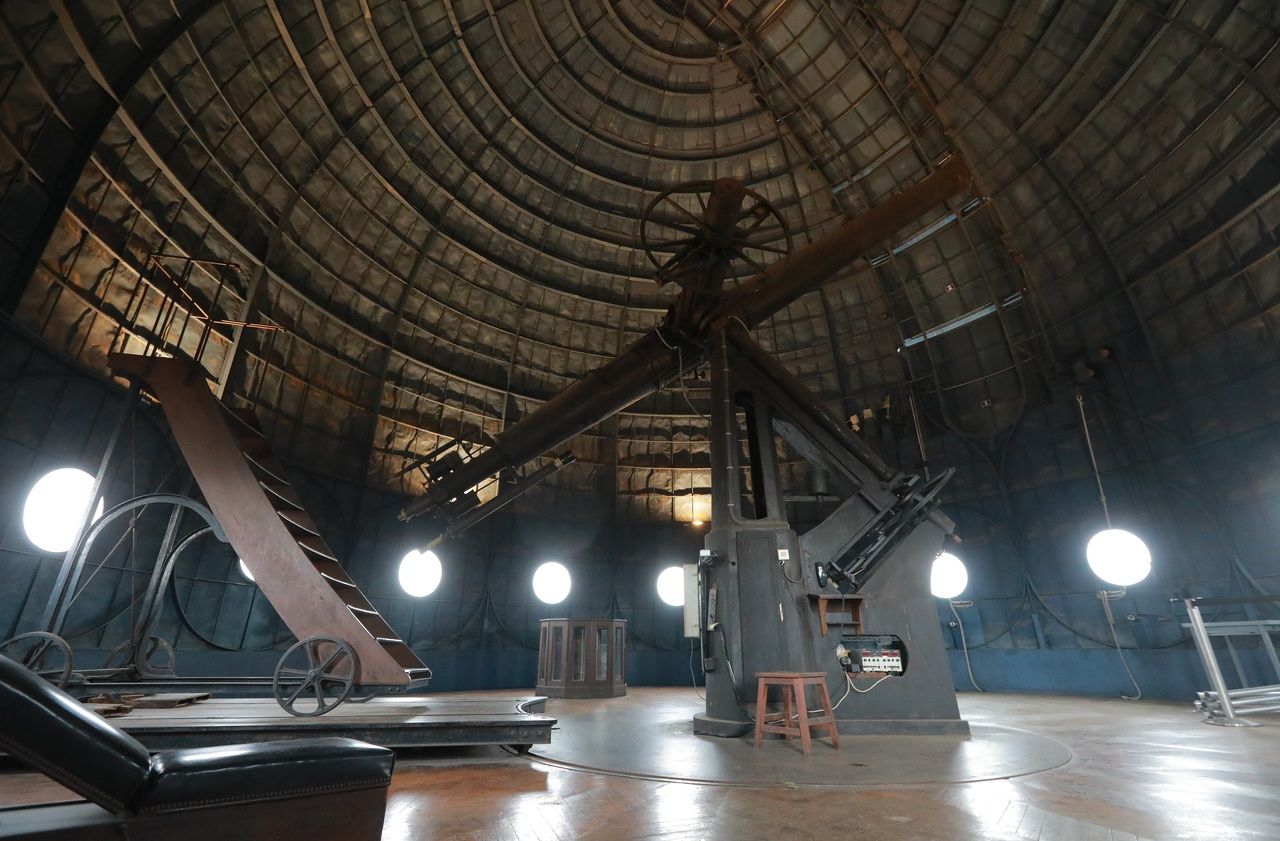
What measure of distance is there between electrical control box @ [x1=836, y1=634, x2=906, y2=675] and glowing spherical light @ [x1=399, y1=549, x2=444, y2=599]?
37.0 ft

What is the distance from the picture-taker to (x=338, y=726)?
190 inches

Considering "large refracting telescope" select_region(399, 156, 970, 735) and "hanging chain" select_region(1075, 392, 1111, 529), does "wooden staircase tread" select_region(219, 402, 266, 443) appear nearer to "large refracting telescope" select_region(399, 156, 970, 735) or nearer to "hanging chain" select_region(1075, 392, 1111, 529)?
"large refracting telescope" select_region(399, 156, 970, 735)

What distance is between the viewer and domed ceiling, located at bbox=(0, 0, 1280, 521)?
32.1 feet

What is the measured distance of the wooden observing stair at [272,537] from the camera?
18.3ft


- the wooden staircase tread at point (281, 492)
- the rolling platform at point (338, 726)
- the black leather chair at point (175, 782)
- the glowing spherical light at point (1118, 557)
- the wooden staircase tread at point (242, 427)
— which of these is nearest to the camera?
the black leather chair at point (175, 782)

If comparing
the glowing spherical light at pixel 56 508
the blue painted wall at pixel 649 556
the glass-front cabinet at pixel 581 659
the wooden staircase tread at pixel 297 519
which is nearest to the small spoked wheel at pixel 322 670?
the wooden staircase tread at pixel 297 519

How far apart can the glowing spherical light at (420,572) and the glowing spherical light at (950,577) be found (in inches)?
526

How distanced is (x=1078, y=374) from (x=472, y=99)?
16139mm

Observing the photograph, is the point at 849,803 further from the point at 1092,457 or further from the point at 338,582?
the point at 1092,457

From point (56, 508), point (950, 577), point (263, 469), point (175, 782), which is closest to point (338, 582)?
point (263, 469)

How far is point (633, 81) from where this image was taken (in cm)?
1589

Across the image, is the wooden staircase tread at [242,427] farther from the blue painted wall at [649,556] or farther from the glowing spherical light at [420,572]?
the glowing spherical light at [420,572]

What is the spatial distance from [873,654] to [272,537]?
724cm

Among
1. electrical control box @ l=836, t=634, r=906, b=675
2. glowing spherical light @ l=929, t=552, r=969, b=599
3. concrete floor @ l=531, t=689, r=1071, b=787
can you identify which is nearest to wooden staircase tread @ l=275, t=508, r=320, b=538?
concrete floor @ l=531, t=689, r=1071, b=787
